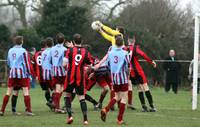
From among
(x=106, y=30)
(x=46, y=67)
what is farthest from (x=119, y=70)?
(x=46, y=67)

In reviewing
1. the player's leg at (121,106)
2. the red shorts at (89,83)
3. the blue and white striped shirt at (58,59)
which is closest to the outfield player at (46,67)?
the blue and white striped shirt at (58,59)

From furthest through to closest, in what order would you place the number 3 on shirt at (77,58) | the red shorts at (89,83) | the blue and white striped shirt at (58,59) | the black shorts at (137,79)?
the red shorts at (89,83) → the black shorts at (137,79) → the blue and white striped shirt at (58,59) → the number 3 on shirt at (77,58)

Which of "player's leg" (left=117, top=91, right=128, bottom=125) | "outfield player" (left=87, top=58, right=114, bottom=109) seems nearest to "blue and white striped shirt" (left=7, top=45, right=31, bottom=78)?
"outfield player" (left=87, top=58, right=114, bottom=109)

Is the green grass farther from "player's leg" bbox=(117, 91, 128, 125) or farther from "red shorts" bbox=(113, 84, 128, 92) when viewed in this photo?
"red shorts" bbox=(113, 84, 128, 92)

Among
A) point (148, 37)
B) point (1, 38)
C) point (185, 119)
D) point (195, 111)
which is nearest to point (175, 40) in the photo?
point (148, 37)

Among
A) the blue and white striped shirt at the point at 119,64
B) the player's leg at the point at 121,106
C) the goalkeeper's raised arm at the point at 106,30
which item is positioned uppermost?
the goalkeeper's raised arm at the point at 106,30

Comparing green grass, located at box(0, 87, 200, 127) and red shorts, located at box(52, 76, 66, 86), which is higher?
red shorts, located at box(52, 76, 66, 86)

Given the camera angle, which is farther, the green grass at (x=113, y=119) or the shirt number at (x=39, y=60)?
the shirt number at (x=39, y=60)

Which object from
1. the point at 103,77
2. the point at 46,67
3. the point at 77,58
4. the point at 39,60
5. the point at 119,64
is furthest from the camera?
the point at 39,60

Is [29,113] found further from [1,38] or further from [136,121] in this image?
[1,38]

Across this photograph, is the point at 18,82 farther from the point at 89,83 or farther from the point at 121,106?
the point at 121,106

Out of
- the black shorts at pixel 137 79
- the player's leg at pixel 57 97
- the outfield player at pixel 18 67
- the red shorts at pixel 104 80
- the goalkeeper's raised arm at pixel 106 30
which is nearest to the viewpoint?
the outfield player at pixel 18 67

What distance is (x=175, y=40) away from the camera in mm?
46750

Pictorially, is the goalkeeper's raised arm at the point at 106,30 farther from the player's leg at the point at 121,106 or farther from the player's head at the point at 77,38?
the player's head at the point at 77,38
